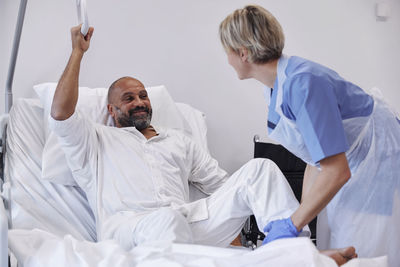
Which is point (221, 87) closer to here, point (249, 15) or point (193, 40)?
point (193, 40)

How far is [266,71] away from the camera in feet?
4.53

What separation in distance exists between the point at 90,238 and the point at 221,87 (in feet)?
4.04

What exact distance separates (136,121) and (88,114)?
0.77ft

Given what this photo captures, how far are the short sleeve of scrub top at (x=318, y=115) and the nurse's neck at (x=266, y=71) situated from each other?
0.16 m

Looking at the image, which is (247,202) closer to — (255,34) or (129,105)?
(255,34)

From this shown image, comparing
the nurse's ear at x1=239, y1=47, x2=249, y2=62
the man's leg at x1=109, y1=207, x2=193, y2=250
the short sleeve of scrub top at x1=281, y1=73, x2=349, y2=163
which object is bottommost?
the man's leg at x1=109, y1=207, x2=193, y2=250

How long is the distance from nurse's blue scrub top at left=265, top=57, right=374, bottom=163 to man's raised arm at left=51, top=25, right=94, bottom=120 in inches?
32.0

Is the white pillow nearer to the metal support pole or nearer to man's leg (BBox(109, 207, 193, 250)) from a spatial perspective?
the metal support pole

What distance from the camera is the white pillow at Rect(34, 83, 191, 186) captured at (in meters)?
1.87

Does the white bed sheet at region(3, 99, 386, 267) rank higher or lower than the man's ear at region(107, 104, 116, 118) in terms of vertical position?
lower

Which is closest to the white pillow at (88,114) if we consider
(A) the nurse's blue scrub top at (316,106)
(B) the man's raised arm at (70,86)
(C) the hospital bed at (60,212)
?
(C) the hospital bed at (60,212)

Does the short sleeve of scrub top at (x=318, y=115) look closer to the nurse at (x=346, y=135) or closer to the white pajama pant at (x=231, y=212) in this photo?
the nurse at (x=346, y=135)

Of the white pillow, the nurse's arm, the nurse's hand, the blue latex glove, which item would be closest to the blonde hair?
the nurse's arm

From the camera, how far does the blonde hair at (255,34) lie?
52.0 inches
